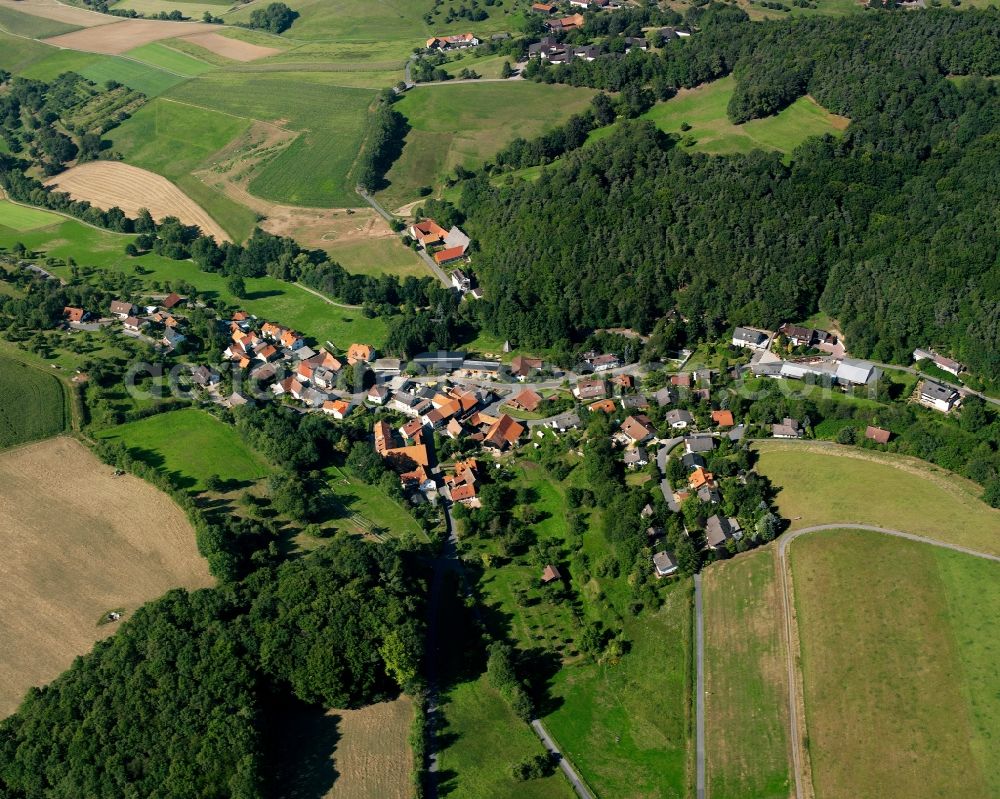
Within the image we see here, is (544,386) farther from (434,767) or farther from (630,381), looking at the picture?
(434,767)

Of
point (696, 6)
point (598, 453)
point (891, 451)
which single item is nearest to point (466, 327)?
point (598, 453)

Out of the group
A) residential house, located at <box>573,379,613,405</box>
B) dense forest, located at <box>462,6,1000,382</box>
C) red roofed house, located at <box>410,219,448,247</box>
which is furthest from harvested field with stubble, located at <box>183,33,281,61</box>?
residential house, located at <box>573,379,613,405</box>

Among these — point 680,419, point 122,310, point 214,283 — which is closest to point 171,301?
point 122,310

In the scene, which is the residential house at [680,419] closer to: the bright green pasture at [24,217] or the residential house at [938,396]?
the residential house at [938,396]

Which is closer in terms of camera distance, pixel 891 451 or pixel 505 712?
pixel 505 712

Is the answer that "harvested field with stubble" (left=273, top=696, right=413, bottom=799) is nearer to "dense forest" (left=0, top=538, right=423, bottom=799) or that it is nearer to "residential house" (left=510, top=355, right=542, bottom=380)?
"dense forest" (left=0, top=538, right=423, bottom=799)
